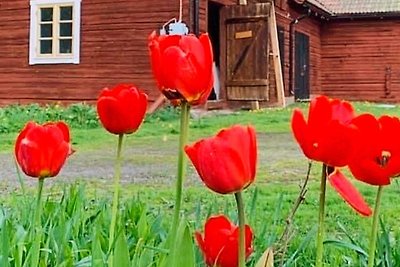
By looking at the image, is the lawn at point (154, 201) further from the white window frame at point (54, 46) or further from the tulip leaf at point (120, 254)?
the white window frame at point (54, 46)

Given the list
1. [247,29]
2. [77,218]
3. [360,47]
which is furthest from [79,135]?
[360,47]

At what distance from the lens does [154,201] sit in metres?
4.10

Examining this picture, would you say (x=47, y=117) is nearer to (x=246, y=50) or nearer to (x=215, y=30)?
(x=246, y=50)

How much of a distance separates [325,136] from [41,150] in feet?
1.60

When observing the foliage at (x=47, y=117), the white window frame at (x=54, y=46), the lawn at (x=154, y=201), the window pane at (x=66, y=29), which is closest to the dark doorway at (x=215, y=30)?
the lawn at (x=154, y=201)

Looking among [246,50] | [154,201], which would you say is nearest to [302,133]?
[154,201]

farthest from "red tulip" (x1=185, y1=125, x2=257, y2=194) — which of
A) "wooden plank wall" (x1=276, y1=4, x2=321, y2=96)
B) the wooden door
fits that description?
"wooden plank wall" (x1=276, y1=4, x2=321, y2=96)

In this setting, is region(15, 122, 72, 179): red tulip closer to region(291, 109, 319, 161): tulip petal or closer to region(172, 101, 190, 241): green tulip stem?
region(172, 101, 190, 241): green tulip stem

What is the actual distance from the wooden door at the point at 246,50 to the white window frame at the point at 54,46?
2631 millimetres

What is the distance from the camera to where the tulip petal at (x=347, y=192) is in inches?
31.7

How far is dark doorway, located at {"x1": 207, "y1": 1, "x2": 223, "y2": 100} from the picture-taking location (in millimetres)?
13430

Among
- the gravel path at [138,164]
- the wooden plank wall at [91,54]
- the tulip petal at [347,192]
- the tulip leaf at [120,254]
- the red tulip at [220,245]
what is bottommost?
the gravel path at [138,164]

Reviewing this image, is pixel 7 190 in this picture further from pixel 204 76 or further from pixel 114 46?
pixel 114 46

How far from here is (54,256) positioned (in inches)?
63.6
